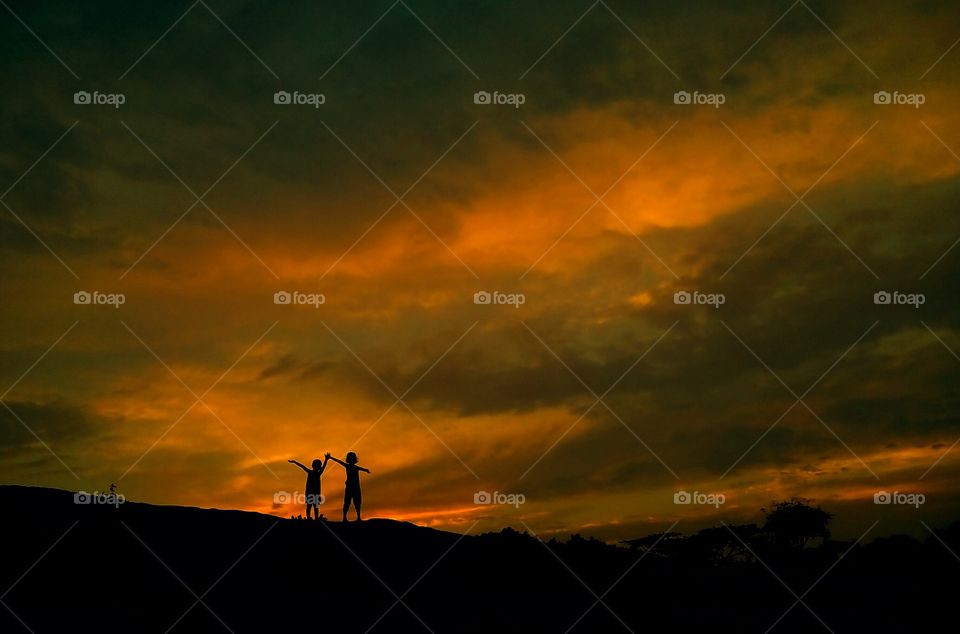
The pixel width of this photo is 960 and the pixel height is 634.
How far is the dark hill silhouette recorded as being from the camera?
2194 centimetres

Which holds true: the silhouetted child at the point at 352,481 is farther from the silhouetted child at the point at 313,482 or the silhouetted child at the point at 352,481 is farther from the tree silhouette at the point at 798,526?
the tree silhouette at the point at 798,526

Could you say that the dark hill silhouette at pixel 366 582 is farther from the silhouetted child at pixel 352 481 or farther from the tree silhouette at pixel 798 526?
the tree silhouette at pixel 798 526

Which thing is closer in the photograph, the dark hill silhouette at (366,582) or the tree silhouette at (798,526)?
the dark hill silhouette at (366,582)

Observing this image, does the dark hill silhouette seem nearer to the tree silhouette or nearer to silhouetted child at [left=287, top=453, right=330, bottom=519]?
silhouetted child at [left=287, top=453, right=330, bottom=519]

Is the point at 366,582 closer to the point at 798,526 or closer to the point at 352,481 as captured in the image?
the point at 352,481

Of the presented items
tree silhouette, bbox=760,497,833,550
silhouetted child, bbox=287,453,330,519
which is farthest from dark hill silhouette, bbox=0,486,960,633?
tree silhouette, bbox=760,497,833,550

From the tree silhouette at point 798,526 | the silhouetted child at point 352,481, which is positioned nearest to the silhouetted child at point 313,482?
the silhouetted child at point 352,481

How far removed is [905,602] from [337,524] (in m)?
18.8

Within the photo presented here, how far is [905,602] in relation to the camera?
92.2ft

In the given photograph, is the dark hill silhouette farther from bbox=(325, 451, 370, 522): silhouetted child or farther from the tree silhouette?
the tree silhouette

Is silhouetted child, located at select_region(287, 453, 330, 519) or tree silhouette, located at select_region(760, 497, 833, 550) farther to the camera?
tree silhouette, located at select_region(760, 497, 833, 550)

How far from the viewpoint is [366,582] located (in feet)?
79.2

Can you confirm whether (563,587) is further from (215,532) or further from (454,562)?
(215,532)

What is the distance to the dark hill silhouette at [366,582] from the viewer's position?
21938 mm
